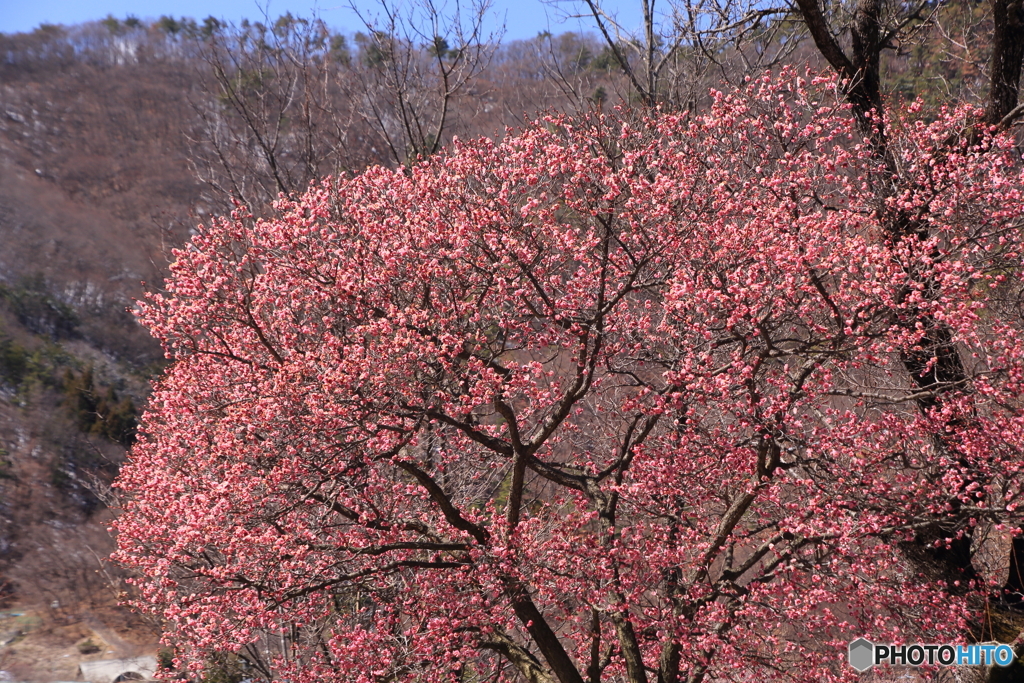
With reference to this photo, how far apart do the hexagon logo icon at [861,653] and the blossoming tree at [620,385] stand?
19 cm

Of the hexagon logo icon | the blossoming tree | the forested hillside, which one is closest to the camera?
the blossoming tree

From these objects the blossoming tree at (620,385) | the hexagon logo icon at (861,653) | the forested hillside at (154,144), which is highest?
the forested hillside at (154,144)

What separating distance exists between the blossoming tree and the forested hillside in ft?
4.35

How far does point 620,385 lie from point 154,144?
190 ft

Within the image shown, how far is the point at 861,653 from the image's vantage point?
709cm

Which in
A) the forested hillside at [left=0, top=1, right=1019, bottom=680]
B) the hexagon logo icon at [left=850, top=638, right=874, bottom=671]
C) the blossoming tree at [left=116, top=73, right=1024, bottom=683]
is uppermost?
the forested hillside at [left=0, top=1, right=1019, bottom=680]

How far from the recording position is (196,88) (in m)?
58.6

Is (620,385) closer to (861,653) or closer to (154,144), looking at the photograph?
(861,653)

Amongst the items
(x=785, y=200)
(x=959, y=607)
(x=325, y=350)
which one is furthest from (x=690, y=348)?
(x=959, y=607)

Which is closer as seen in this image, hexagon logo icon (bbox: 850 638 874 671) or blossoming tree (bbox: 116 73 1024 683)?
blossoming tree (bbox: 116 73 1024 683)

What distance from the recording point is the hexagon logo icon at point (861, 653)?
7.05 metres

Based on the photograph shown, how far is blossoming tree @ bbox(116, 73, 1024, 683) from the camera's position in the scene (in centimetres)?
577

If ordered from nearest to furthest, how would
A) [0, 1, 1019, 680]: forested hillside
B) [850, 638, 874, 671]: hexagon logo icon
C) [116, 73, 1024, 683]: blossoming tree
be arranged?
[116, 73, 1024, 683]: blossoming tree
[850, 638, 874, 671]: hexagon logo icon
[0, 1, 1019, 680]: forested hillside

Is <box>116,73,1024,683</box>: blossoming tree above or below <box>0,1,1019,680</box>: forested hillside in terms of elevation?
below
